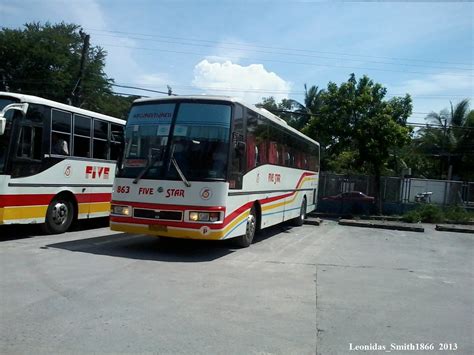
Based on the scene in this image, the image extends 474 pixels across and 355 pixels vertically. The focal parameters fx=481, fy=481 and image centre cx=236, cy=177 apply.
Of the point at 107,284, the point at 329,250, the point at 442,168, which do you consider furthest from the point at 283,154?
the point at 442,168

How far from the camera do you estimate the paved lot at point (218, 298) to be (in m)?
4.98

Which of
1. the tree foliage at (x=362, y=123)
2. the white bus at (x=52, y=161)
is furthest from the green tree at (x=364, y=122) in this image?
the white bus at (x=52, y=161)

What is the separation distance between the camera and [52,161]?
11484 millimetres

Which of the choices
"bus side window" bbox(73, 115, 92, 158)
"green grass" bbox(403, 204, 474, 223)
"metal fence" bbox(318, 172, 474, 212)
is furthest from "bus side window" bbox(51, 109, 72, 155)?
"green grass" bbox(403, 204, 474, 223)

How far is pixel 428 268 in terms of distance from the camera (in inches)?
398

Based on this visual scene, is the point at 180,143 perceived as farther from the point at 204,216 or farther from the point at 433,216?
the point at 433,216

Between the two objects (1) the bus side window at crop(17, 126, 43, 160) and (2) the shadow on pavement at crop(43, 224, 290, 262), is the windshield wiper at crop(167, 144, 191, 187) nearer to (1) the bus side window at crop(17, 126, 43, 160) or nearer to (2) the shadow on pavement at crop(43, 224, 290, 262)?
(2) the shadow on pavement at crop(43, 224, 290, 262)

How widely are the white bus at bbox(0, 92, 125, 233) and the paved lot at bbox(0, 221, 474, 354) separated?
84 centimetres

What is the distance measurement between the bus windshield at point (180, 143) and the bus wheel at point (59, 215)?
2.91 m

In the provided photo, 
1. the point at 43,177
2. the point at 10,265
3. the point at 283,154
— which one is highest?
the point at 283,154

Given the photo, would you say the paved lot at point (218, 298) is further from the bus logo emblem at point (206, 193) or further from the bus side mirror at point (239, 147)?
the bus side mirror at point (239, 147)

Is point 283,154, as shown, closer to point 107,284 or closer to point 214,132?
point 214,132

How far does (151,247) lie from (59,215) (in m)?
2.91

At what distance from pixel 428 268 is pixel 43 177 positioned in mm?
8824
